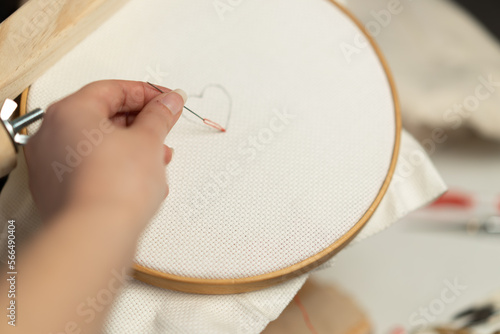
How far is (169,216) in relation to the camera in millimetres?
525

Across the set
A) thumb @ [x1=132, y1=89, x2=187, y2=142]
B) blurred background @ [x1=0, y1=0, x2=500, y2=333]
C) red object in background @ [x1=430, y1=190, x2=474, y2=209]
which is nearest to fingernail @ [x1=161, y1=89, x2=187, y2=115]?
thumb @ [x1=132, y1=89, x2=187, y2=142]

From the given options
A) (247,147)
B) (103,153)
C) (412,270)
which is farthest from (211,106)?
(412,270)

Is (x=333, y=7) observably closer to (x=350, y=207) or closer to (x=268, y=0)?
(x=268, y=0)

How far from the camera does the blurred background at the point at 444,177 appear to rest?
0.94m

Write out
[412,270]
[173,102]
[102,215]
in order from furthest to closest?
[412,270] < [173,102] < [102,215]

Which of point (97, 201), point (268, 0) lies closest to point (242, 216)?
point (97, 201)

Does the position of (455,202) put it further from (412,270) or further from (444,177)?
(412,270)

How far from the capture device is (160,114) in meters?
0.47

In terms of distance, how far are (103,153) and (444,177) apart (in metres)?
0.85

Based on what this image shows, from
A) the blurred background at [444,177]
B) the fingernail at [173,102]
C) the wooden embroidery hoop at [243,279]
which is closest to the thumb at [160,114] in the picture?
the fingernail at [173,102]

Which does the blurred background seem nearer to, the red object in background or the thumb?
the red object in background

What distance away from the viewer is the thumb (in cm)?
45

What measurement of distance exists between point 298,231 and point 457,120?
25.6 inches

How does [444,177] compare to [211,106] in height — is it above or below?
below
